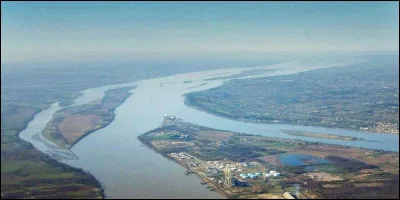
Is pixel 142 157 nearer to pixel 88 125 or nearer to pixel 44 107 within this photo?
pixel 88 125

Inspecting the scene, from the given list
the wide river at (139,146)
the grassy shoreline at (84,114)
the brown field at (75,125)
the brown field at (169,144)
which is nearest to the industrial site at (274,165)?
the brown field at (169,144)

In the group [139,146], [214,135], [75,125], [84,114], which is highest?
[84,114]

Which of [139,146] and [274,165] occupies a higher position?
[139,146]

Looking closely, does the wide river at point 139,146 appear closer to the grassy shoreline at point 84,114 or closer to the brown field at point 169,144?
the grassy shoreline at point 84,114

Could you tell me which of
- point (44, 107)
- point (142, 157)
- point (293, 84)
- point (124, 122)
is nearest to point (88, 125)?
point (124, 122)

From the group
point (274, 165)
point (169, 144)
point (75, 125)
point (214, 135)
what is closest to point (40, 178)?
point (169, 144)

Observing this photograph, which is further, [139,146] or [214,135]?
[214,135]

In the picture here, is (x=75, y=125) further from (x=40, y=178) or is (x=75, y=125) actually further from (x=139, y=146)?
(x=40, y=178)
